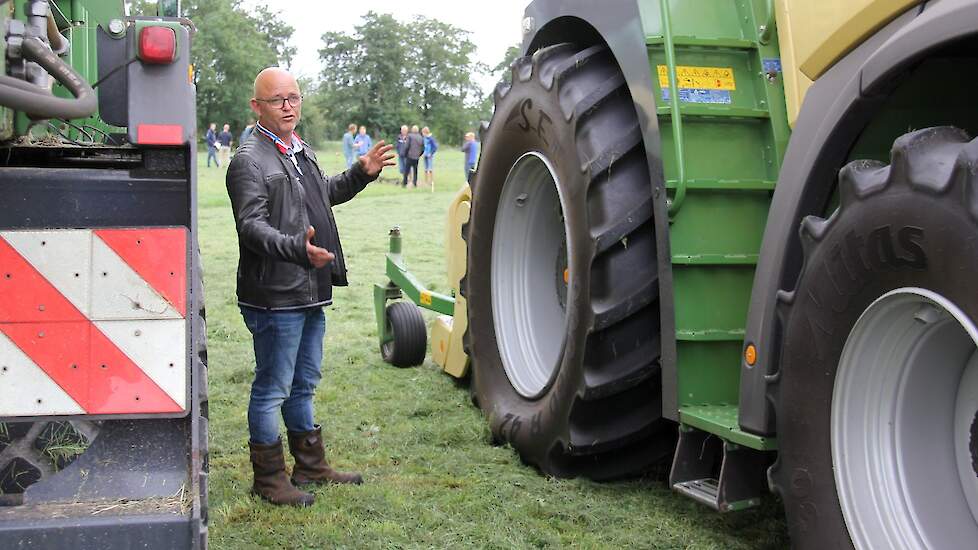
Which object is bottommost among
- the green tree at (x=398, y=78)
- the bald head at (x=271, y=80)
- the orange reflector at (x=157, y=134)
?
the orange reflector at (x=157, y=134)

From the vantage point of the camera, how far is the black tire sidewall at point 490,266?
12.7ft

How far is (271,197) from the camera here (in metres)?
3.99

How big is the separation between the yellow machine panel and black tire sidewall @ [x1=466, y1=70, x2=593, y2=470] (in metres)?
0.78

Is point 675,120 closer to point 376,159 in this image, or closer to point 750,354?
point 750,354

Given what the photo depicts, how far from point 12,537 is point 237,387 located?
331 cm

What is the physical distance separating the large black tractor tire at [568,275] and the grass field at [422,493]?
186 millimetres

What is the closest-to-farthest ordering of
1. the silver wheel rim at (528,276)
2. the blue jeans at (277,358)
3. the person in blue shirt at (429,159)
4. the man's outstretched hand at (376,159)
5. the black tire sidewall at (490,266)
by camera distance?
1. the black tire sidewall at (490,266)
2. the blue jeans at (277,358)
3. the man's outstretched hand at (376,159)
4. the silver wheel rim at (528,276)
5. the person in blue shirt at (429,159)

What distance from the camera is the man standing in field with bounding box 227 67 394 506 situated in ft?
13.0

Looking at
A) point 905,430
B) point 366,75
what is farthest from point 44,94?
point 366,75

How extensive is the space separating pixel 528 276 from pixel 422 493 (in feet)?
3.91

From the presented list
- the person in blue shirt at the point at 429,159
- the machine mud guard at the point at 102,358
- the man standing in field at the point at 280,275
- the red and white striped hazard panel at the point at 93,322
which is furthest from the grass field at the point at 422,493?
the person in blue shirt at the point at 429,159

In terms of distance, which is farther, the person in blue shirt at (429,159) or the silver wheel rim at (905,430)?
the person in blue shirt at (429,159)

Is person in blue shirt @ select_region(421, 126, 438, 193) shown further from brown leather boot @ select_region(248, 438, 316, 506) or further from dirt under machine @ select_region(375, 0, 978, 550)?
brown leather boot @ select_region(248, 438, 316, 506)

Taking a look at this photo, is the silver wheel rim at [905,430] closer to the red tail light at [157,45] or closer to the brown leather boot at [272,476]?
the red tail light at [157,45]
